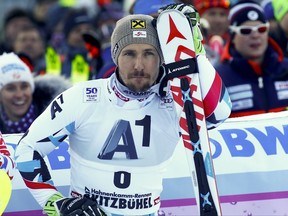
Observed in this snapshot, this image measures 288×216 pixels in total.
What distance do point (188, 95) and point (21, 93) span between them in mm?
3067

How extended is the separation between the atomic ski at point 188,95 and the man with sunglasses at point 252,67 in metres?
2.62

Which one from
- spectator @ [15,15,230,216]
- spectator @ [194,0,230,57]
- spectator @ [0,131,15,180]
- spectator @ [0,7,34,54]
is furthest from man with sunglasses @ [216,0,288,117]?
spectator @ [0,7,34,54]

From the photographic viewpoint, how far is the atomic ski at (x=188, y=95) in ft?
21.0

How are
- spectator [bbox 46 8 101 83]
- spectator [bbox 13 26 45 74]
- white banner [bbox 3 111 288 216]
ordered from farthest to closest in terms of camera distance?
spectator [bbox 13 26 45 74]
spectator [bbox 46 8 101 83]
white banner [bbox 3 111 288 216]

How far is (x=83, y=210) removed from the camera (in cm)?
644

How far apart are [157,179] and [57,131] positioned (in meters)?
0.66

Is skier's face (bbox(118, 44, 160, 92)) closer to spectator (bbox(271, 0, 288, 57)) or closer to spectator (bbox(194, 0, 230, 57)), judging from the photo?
spectator (bbox(271, 0, 288, 57))

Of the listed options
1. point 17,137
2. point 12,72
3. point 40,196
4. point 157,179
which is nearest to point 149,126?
point 157,179

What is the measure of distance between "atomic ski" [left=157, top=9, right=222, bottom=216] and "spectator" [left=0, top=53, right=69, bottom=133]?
2846 mm

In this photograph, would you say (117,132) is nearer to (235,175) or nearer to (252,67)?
(235,175)

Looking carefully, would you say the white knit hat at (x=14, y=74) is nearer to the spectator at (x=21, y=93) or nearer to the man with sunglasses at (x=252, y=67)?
the spectator at (x=21, y=93)

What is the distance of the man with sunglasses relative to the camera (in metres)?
9.27

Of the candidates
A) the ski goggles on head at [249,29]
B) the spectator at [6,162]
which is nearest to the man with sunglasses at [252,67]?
the ski goggles on head at [249,29]

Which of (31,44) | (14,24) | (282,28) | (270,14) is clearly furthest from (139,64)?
(14,24)
